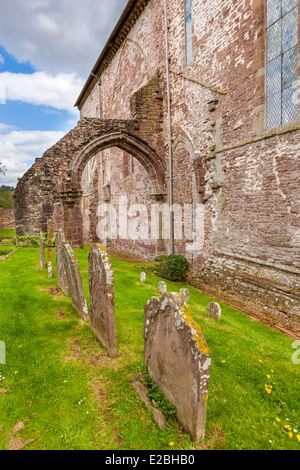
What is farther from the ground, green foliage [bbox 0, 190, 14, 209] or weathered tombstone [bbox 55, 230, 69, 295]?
green foliage [bbox 0, 190, 14, 209]

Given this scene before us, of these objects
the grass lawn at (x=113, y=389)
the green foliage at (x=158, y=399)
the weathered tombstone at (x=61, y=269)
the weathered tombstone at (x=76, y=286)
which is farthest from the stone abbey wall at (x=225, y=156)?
the weathered tombstone at (x=61, y=269)

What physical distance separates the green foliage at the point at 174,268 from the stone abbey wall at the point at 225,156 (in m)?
0.37

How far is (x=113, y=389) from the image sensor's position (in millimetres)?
3062

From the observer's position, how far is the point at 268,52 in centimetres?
678

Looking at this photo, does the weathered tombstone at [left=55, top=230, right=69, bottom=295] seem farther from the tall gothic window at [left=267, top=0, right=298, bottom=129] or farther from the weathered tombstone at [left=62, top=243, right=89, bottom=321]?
the tall gothic window at [left=267, top=0, right=298, bottom=129]

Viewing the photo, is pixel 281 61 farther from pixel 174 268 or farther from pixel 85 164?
pixel 85 164

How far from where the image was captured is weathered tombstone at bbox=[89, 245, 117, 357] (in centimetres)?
362

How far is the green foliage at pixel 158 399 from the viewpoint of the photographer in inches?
102

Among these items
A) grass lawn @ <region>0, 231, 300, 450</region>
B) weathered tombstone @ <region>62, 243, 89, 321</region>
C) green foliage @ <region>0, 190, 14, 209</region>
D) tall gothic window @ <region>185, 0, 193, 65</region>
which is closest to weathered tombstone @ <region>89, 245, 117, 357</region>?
grass lawn @ <region>0, 231, 300, 450</region>

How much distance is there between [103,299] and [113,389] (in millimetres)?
1165

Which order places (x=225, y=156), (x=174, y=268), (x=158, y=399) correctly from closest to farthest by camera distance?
(x=158, y=399)
(x=225, y=156)
(x=174, y=268)

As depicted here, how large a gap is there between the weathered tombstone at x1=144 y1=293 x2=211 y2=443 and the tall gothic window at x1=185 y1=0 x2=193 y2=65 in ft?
34.3

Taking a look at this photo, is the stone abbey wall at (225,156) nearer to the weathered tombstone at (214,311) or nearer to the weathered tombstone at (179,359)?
the weathered tombstone at (214,311)

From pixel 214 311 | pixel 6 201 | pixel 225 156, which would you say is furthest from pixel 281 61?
pixel 6 201
